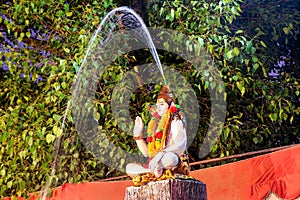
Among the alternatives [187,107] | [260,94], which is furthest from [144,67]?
[260,94]

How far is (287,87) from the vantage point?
4746mm

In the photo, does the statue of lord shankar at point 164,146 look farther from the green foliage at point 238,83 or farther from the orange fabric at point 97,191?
the green foliage at point 238,83

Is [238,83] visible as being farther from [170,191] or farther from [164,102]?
[170,191]

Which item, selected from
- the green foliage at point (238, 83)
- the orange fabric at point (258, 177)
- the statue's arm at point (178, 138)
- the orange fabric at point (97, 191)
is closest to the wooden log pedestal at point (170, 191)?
the statue's arm at point (178, 138)

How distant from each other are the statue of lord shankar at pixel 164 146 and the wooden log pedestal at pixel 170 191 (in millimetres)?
38

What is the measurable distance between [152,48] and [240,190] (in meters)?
1.83

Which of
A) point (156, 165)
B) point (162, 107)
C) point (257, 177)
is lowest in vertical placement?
point (257, 177)

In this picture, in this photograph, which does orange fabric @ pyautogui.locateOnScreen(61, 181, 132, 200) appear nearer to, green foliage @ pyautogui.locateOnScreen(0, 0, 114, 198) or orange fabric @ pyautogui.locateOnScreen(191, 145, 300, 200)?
green foliage @ pyautogui.locateOnScreen(0, 0, 114, 198)

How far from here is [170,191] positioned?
8.95 feet

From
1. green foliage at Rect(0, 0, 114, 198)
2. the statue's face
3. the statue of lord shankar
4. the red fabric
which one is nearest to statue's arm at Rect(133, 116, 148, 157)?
the statue of lord shankar

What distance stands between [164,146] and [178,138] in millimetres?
89

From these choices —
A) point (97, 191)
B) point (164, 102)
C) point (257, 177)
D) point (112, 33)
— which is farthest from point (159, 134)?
point (112, 33)

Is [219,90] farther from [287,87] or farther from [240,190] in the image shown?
[240,190]

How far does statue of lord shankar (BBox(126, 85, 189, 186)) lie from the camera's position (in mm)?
2805
